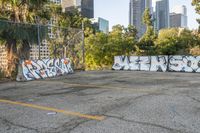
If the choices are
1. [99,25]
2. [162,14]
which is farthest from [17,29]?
[162,14]

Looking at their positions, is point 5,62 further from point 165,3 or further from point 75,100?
point 165,3

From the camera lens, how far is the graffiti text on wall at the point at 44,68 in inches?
529

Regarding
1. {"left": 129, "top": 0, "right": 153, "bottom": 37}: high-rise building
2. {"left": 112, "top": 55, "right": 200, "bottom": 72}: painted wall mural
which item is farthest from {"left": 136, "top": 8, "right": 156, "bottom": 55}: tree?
{"left": 129, "top": 0, "right": 153, "bottom": 37}: high-rise building

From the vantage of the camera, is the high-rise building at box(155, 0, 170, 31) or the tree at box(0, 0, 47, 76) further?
the high-rise building at box(155, 0, 170, 31)

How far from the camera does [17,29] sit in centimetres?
1391

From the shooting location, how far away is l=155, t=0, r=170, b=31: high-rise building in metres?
147

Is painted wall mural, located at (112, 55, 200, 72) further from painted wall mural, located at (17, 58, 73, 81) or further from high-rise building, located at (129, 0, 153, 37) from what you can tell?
high-rise building, located at (129, 0, 153, 37)

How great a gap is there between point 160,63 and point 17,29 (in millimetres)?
9646

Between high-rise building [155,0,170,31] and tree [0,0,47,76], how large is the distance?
132087 mm

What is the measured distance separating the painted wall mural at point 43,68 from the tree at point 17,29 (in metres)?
0.95

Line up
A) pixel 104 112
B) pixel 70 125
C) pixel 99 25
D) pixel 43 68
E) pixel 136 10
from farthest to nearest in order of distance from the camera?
pixel 136 10 → pixel 99 25 → pixel 43 68 → pixel 104 112 → pixel 70 125

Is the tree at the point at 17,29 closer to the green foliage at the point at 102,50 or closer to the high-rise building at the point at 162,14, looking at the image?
the green foliage at the point at 102,50

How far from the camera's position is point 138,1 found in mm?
145500

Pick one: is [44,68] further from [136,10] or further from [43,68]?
[136,10]
